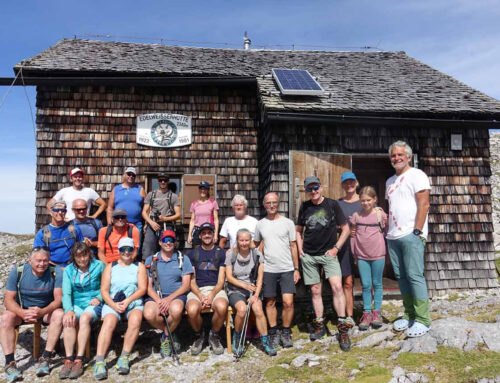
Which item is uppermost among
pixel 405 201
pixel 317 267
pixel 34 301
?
pixel 405 201

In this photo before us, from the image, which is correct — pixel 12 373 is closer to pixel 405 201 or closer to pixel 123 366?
pixel 123 366

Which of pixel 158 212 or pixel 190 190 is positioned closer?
pixel 158 212

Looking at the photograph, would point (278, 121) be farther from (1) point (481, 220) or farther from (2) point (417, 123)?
(1) point (481, 220)

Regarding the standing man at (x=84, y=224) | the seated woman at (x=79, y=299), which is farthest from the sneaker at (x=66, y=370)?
the standing man at (x=84, y=224)

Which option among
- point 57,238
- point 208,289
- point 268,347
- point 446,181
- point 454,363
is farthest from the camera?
point 446,181

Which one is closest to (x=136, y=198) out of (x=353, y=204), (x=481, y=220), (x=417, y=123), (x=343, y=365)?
(x=353, y=204)

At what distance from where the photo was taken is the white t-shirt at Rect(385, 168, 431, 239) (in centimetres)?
407

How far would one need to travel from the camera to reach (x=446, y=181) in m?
7.51

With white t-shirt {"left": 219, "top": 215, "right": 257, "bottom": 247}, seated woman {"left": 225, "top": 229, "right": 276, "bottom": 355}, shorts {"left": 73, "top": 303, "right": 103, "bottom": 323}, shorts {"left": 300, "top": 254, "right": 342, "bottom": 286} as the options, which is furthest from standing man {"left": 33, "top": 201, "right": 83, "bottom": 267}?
shorts {"left": 300, "top": 254, "right": 342, "bottom": 286}

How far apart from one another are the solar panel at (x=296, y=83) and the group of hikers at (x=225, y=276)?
2.78m

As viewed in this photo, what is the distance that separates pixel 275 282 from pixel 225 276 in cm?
69

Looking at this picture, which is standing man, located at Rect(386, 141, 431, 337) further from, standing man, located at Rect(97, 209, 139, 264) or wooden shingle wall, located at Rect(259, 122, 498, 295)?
standing man, located at Rect(97, 209, 139, 264)

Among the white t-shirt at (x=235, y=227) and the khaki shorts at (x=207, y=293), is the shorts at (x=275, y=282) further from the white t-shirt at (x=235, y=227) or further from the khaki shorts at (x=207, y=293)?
the white t-shirt at (x=235, y=227)

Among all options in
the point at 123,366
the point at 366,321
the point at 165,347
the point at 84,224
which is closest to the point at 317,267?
the point at 366,321
